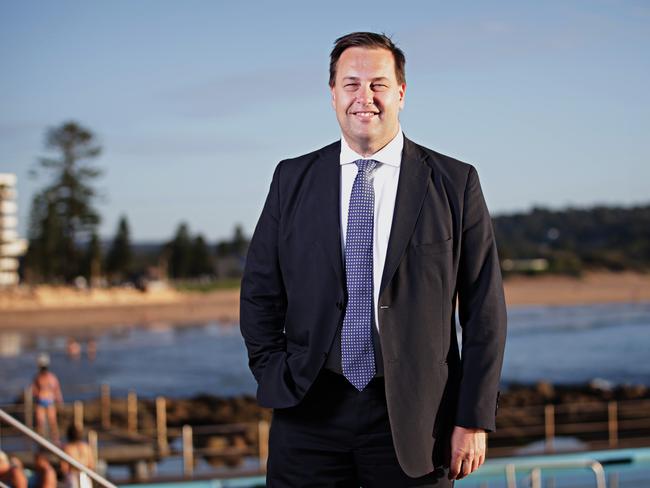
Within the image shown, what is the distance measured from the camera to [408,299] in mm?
1717

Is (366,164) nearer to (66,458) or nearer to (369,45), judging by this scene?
(369,45)

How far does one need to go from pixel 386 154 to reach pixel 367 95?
0.12 meters

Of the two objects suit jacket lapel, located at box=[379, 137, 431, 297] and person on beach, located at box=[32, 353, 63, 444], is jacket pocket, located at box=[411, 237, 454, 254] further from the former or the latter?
person on beach, located at box=[32, 353, 63, 444]

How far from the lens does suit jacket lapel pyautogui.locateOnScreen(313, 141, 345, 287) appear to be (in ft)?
5.79

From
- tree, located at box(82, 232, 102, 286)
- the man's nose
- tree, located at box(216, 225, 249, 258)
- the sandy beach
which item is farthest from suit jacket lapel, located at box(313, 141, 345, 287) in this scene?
tree, located at box(216, 225, 249, 258)

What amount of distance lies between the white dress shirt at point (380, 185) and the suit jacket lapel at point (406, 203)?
19 mm

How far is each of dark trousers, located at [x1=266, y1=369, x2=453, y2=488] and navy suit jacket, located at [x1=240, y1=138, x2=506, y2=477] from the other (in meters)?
0.03

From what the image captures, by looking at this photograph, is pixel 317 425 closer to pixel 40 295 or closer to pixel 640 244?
pixel 40 295

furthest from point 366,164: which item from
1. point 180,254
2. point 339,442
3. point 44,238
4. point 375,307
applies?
point 180,254

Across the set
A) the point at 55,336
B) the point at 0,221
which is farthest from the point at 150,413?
the point at 0,221

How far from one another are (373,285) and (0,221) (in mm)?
80456

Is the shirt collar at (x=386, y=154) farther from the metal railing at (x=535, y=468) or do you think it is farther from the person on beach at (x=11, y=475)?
the metal railing at (x=535, y=468)

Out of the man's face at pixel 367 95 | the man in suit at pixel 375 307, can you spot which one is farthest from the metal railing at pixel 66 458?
the man's face at pixel 367 95

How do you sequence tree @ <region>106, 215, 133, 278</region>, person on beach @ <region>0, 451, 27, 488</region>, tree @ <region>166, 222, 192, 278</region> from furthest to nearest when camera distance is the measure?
tree @ <region>166, 222, 192, 278</region>
tree @ <region>106, 215, 133, 278</region>
person on beach @ <region>0, 451, 27, 488</region>
